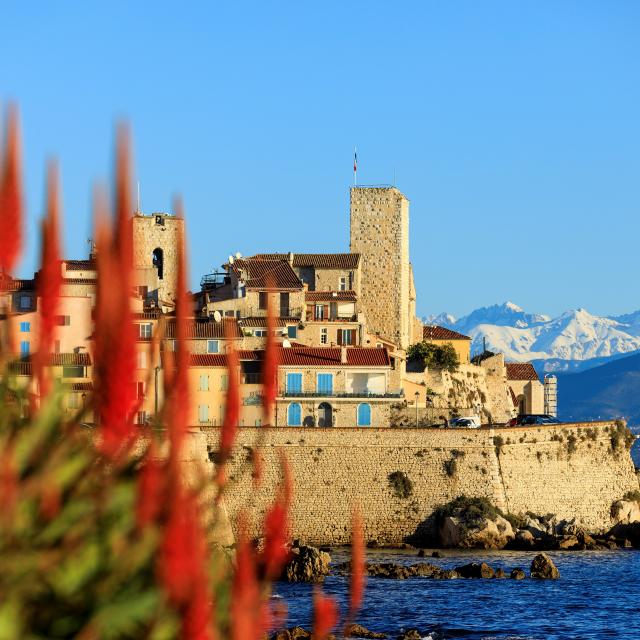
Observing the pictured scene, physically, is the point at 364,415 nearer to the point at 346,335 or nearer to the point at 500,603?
the point at 346,335

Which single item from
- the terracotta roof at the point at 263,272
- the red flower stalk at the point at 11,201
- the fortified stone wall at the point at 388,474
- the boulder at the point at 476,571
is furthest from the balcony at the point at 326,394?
the red flower stalk at the point at 11,201

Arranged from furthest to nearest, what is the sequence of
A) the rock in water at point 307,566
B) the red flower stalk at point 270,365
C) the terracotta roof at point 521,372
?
1. the terracotta roof at point 521,372
2. the rock in water at point 307,566
3. the red flower stalk at point 270,365

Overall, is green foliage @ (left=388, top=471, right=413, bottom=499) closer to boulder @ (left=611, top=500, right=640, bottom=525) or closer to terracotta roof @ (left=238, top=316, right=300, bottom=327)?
boulder @ (left=611, top=500, right=640, bottom=525)

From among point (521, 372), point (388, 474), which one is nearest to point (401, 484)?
point (388, 474)

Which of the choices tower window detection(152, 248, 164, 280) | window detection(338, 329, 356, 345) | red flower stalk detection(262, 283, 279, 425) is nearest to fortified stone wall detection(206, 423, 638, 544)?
window detection(338, 329, 356, 345)

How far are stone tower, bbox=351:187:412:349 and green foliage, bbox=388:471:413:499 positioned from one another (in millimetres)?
21817

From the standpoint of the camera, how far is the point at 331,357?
210 ft

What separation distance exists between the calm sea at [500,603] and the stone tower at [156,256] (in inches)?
1096

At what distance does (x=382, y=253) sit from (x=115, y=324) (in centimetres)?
7626

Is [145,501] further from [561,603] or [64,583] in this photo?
[561,603]

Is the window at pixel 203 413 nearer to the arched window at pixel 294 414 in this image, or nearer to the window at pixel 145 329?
the arched window at pixel 294 414

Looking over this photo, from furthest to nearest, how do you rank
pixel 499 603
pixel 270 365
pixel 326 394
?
pixel 326 394, pixel 499 603, pixel 270 365

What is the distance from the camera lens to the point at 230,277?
260 feet

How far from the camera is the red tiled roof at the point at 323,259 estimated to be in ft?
266
